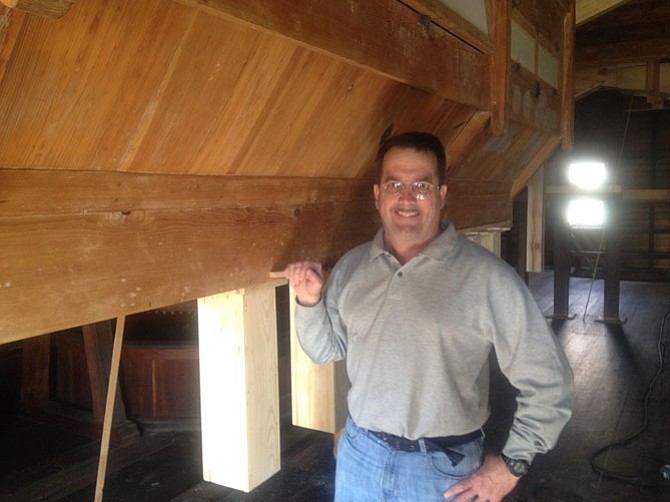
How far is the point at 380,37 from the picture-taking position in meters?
1.52

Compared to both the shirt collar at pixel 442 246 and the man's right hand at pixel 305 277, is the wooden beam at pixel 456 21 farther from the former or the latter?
the man's right hand at pixel 305 277

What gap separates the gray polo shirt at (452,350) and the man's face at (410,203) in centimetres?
6

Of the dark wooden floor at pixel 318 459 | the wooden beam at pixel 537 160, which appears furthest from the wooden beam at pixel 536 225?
the dark wooden floor at pixel 318 459

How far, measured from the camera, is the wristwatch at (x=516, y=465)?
1.52 m

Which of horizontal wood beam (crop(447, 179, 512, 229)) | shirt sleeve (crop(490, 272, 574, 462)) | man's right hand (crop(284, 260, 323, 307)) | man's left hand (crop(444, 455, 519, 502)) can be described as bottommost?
man's left hand (crop(444, 455, 519, 502))

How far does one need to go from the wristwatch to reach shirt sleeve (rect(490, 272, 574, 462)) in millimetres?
11

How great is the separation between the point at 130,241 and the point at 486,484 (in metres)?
1.02

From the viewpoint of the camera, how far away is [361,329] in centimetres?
165

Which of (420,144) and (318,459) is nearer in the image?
(420,144)

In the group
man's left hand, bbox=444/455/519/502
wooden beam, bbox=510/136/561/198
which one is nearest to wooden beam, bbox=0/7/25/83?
man's left hand, bbox=444/455/519/502

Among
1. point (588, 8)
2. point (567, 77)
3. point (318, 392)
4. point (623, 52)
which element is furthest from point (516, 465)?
point (623, 52)

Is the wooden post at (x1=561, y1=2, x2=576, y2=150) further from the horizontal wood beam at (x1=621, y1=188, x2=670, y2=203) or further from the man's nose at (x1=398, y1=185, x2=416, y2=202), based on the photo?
the horizontal wood beam at (x1=621, y1=188, x2=670, y2=203)

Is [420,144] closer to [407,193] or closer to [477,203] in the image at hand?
[407,193]

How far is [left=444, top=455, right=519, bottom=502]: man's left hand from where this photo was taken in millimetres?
1516
